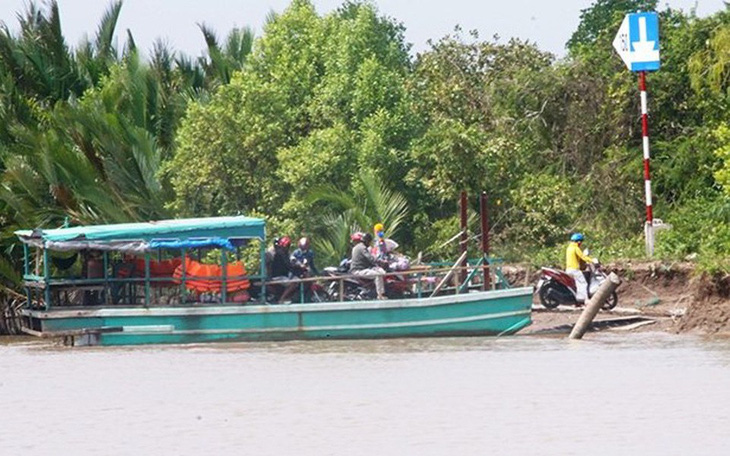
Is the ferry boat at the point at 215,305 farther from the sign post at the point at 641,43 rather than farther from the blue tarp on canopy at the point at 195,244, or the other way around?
the sign post at the point at 641,43

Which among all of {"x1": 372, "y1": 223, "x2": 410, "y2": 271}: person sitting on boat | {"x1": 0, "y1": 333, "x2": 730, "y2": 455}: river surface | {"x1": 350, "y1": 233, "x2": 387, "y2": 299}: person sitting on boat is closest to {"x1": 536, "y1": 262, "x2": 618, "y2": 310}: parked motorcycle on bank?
{"x1": 0, "y1": 333, "x2": 730, "y2": 455}: river surface

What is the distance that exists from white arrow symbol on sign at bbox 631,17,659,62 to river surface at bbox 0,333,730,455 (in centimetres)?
553

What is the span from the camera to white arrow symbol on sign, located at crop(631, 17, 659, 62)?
27.1m

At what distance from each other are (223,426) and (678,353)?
6508 mm

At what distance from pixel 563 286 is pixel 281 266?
12.4 feet

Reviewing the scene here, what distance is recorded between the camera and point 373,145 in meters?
28.9

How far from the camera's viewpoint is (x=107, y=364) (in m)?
22.3

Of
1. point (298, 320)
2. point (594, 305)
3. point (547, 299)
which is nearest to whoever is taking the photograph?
point (594, 305)

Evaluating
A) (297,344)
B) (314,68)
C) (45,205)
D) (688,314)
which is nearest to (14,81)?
(45,205)

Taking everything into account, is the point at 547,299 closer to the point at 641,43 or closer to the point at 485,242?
the point at 485,242

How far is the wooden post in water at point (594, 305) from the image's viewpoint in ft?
73.6

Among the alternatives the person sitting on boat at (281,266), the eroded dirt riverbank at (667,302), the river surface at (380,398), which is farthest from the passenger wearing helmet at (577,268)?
the person sitting on boat at (281,266)

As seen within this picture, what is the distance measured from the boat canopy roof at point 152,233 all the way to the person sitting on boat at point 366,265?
1389 millimetres

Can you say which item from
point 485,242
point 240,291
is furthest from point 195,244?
point 485,242
